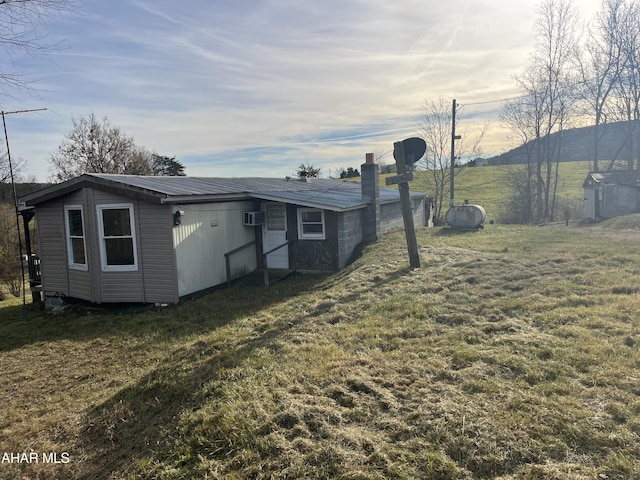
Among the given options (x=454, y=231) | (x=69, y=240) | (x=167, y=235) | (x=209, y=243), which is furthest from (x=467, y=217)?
(x=69, y=240)

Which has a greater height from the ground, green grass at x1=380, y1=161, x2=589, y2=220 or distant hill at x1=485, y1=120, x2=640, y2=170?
distant hill at x1=485, y1=120, x2=640, y2=170

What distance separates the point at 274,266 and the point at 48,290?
6.07 metres

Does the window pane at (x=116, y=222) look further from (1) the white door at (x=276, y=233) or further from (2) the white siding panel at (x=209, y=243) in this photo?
(1) the white door at (x=276, y=233)

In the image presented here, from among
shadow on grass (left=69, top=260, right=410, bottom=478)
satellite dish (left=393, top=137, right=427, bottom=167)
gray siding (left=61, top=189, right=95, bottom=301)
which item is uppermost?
satellite dish (left=393, top=137, right=427, bottom=167)

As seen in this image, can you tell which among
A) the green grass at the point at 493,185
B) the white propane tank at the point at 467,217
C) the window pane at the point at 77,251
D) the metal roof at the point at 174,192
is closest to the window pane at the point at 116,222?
the metal roof at the point at 174,192

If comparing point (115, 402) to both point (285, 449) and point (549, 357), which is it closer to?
point (285, 449)

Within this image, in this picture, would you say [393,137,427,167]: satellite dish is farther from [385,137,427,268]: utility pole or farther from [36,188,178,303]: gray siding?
[36,188,178,303]: gray siding

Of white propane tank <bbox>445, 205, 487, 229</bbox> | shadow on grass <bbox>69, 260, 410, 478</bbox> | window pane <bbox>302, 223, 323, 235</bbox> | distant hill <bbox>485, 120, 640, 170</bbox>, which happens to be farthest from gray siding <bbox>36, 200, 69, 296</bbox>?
distant hill <bbox>485, 120, 640, 170</bbox>

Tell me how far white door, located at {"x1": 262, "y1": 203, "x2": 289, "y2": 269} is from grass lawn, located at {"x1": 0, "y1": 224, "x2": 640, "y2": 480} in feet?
13.1

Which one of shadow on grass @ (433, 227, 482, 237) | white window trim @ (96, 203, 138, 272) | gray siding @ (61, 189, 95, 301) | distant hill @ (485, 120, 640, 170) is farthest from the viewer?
distant hill @ (485, 120, 640, 170)

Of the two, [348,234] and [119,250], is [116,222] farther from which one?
[348,234]

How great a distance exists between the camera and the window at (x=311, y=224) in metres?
12.0

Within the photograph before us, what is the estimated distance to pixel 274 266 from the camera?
1262cm

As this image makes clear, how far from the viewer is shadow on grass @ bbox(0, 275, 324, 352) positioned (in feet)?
26.1
